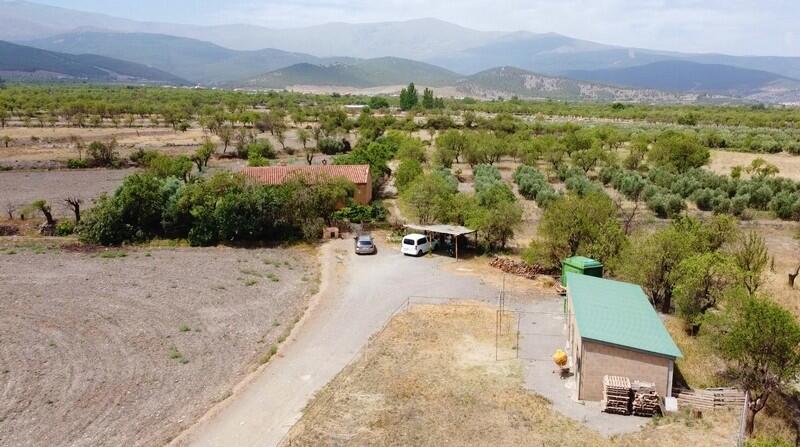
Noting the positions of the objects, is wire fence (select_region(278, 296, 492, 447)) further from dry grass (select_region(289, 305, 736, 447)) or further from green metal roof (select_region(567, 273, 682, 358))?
green metal roof (select_region(567, 273, 682, 358))

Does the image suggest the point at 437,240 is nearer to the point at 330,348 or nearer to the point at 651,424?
the point at 330,348

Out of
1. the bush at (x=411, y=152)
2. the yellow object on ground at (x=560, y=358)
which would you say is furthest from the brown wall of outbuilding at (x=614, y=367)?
the bush at (x=411, y=152)

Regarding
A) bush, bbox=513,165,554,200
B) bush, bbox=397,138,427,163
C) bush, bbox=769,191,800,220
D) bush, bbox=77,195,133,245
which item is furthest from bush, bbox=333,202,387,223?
bush, bbox=769,191,800,220

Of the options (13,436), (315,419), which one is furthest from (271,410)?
(13,436)

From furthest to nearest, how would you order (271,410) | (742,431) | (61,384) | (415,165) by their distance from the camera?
(415,165)
(61,384)
(271,410)
(742,431)

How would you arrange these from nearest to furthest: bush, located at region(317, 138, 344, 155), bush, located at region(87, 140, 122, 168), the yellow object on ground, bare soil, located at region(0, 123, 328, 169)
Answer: the yellow object on ground → bush, located at region(87, 140, 122, 168) → bare soil, located at region(0, 123, 328, 169) → bush, located at region(317, 138, 344, 155)
